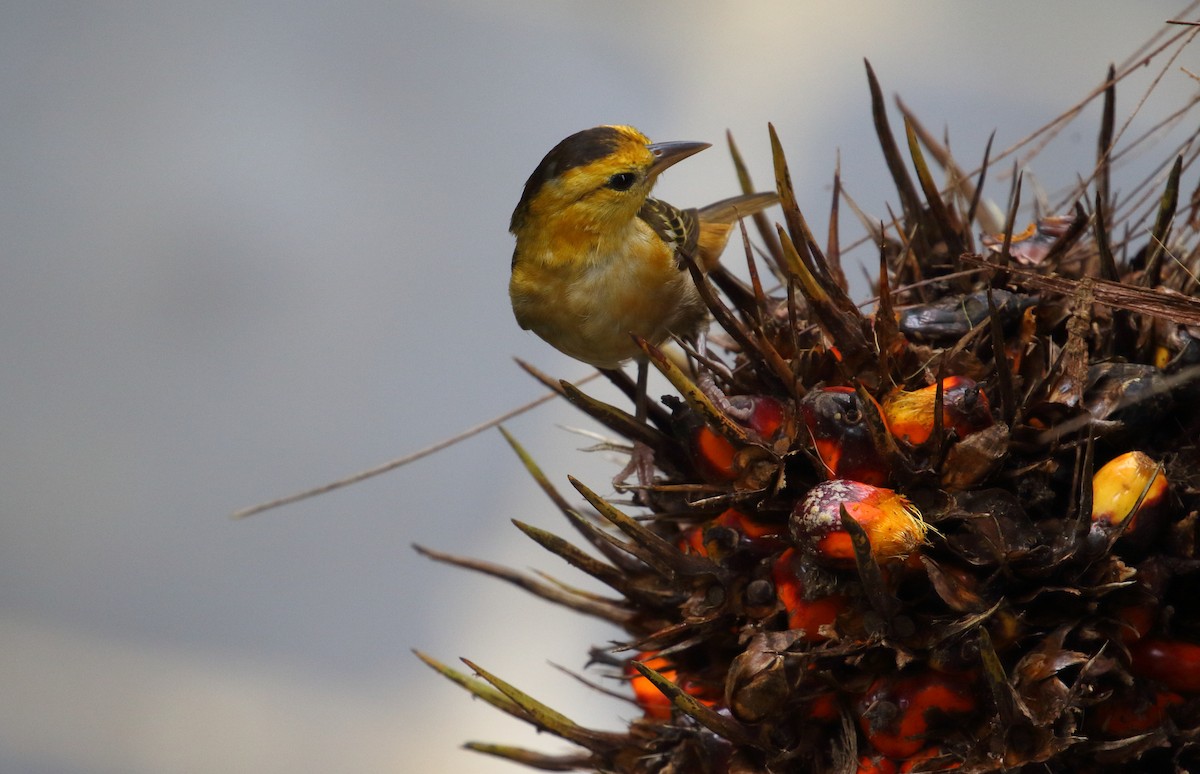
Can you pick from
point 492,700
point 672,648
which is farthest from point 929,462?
point 492,700

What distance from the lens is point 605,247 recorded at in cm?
79

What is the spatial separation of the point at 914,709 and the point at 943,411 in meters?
0.13

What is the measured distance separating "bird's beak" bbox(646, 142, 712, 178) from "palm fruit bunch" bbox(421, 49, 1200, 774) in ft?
0.65

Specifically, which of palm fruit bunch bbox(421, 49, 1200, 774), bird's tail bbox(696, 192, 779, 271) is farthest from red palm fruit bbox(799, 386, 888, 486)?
bird's tail bbox(696, 192, 779, 271)

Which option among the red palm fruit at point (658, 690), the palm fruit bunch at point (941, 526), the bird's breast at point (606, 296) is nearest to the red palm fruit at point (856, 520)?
the palm fruit bunch at point (941, 526)

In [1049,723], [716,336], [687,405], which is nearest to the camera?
[1049,723]

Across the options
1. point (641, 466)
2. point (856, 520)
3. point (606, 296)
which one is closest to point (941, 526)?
point (856, 520)

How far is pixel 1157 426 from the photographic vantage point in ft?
1.76

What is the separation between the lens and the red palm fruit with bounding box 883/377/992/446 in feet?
1.73

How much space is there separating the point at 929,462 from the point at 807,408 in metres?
0.06

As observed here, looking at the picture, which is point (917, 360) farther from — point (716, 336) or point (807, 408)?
point (716, 336)

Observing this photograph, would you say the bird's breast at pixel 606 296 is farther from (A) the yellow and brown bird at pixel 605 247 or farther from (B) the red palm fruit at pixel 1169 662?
(B) the red palm fruit at pixel 1169 662

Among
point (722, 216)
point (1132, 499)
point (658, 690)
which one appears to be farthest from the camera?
point (722, 216)

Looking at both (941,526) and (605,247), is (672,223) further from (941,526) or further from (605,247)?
(941,526)
